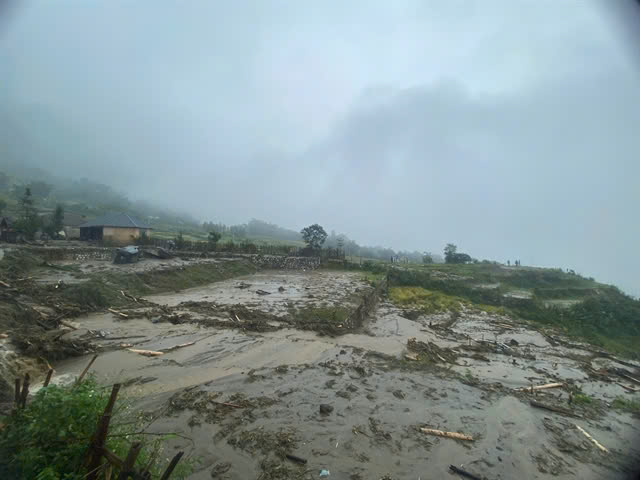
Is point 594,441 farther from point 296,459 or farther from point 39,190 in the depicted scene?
point 39,190

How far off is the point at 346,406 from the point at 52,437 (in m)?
5.66

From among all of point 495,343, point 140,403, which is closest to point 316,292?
point 495,343

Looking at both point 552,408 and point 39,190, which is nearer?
point 552,408

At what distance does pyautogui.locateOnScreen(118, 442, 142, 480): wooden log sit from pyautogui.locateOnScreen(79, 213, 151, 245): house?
1337 inches

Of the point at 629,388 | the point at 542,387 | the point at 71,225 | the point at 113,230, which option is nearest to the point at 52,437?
the point at 542,387

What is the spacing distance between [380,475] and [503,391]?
589 centimetres

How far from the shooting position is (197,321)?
12797 mm

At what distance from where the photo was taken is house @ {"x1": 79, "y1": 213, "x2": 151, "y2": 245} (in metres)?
32.6

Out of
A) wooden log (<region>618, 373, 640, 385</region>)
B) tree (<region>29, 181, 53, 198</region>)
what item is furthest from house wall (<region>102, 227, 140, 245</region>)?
tree (<region>29, 181, 53, 198</region>)

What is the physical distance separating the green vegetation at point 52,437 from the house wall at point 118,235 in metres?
33.0

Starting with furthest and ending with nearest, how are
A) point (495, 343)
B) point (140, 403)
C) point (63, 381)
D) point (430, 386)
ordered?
Answer: 1. point (495, 343)
2. point (430, 386)
3. point (63, 381)
4. point (140, 403)

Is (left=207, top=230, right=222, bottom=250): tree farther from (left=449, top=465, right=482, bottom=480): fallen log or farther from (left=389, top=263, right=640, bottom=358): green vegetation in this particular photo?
(left=449, top=465, right=482, bottom=480): fallen log

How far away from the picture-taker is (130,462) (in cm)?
288

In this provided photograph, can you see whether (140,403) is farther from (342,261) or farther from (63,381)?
(342,261)
